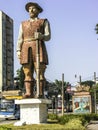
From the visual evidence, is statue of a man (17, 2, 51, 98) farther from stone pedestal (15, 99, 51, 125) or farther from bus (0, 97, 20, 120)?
bus (0, 97, 20, 120)

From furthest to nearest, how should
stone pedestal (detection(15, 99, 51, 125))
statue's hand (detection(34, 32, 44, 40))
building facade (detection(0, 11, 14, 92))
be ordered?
building facade (detection(0, 11, 14, 92)) < statue's hand (detection(34, 32, 44, 40)) < stone pedestal (detection(15, 99, 51, 125))

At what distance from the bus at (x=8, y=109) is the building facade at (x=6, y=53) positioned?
53232 millimetres

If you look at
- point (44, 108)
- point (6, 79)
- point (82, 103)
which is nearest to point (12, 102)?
point (82, 103)

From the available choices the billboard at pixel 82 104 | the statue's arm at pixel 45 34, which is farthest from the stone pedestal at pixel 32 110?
the billboard at pixel 82 104

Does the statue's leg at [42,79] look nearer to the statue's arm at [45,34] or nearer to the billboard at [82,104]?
the statue's arm at [45,34]

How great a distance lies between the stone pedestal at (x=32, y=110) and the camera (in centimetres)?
1698

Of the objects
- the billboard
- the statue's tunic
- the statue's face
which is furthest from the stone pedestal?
the billboard

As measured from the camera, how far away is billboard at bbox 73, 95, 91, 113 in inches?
1662

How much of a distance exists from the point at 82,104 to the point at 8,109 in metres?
8.25

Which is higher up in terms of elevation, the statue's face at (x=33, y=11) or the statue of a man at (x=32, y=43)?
the statue's face at (x=33, y=11)

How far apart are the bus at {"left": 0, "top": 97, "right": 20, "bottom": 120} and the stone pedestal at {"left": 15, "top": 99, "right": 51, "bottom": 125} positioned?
835 inches

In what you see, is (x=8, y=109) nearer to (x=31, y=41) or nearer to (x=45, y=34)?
(x=31, y=41)

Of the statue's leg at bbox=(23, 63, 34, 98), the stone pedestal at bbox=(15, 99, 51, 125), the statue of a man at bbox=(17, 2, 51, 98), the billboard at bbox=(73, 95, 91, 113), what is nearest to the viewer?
the stone pedestal at bbox=(15, 99, 51, 125)

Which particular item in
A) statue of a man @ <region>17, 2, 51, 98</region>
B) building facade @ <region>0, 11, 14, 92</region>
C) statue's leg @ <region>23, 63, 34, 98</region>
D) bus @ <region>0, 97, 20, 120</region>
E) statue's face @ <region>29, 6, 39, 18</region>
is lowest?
bus @ <region>0, 97, 20, 120</region>
